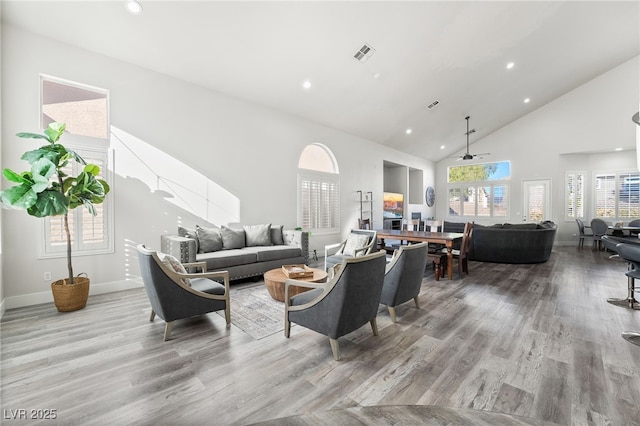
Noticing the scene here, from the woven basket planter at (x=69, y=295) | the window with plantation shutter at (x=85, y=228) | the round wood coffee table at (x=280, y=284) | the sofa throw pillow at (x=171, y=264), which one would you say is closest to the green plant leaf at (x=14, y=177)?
the window with plantation shutter at (x=85, y=228)

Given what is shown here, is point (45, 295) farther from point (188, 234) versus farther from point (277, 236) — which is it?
point (277, 236)

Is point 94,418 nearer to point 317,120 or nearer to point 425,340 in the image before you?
point 425,340

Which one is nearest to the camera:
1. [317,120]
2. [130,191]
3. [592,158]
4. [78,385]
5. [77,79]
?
[78,385]

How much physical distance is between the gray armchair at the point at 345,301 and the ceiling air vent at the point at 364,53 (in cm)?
411

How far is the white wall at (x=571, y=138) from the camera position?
8523mm

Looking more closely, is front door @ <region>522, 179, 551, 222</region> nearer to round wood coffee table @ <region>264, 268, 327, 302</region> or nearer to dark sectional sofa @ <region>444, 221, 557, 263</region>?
dark sectional sofa @ <region>444, 221, 557, 263</region>

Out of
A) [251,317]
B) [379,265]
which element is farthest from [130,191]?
[379,265]

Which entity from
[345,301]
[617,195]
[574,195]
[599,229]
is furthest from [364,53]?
[617,195]

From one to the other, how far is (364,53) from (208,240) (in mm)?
4346

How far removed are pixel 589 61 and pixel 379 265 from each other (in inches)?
389

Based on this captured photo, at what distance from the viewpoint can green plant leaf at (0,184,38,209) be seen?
2.83m

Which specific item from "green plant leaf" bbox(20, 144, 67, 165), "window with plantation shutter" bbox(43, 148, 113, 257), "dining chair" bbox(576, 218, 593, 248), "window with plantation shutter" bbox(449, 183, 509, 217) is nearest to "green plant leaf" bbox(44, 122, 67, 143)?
"green plant leaf" bbox(20, 144, 67, 165)

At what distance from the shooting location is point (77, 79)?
396 centimetres

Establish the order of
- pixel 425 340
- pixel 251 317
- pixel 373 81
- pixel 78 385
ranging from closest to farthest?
pixel 78 385 < pixel 425 340 < pixel 251 317 < pixel 373 81
